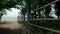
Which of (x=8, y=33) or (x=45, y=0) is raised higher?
(x=45, y=0)

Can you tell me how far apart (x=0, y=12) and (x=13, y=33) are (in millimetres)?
2456

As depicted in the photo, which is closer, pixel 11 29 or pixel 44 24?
pixel 44 24

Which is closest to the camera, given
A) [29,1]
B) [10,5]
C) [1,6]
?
[29,1]

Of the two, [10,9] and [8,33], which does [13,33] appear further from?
[10,9]

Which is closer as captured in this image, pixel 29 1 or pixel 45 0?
pixel 29 1

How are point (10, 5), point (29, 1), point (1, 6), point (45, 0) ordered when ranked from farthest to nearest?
point (10, 5), point (1, 6), point (45, 0), point (29, 1)

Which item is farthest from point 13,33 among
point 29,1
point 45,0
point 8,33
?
point 29,1

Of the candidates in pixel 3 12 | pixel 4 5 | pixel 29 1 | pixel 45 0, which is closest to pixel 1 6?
pixel 4 5

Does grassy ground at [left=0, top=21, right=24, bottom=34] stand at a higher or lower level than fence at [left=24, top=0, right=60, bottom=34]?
lower

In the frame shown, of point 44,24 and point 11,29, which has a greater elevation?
point 44,24

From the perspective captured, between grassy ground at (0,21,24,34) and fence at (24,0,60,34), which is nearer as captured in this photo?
fence at (24,0,60,34)

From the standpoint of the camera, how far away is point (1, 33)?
16.4 m

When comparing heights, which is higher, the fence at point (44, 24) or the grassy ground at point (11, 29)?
the fence at point (44, 24)

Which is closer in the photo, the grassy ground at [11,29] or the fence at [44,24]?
the fence at [44,24]
